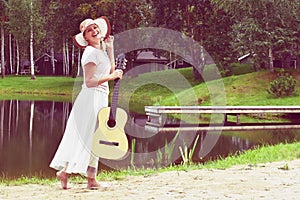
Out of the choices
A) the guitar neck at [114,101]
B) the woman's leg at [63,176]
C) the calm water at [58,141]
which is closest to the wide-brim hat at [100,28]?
the guitar neck at [114,101]

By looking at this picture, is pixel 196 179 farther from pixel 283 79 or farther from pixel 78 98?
pixel 283 79

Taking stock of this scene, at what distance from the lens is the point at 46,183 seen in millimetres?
8023

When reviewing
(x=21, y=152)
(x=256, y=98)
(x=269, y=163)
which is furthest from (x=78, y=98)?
(x=256, y=98)

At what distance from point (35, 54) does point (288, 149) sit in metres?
60.4

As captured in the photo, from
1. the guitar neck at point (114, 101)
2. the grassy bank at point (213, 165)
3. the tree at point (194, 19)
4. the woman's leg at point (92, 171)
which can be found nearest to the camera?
the guitar neck at point (114, 101)

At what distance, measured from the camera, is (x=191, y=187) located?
23.5ft

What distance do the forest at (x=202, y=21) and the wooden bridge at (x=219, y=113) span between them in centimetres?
862

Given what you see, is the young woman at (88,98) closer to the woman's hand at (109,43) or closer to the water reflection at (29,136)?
the woman's hand at (109,43)

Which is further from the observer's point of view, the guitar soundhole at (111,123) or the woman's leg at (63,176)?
the woman's leg at (63,176)

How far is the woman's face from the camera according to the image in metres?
6.59

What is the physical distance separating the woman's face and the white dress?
0.11 meters

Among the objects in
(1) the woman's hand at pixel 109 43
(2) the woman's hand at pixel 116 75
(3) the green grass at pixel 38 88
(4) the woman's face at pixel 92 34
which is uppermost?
(3) the green grass at pixel 38 88

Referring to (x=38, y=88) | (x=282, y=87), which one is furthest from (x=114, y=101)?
(x=38, y=88)

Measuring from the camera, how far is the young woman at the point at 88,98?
253 inches
